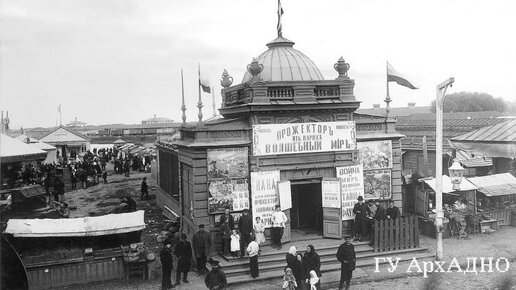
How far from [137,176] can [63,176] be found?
6.77 m

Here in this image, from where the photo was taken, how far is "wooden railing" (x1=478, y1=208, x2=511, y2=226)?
20.5 metres

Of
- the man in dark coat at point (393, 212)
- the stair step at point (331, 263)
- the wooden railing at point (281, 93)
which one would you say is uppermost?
the wooden railing at point (281, 93)

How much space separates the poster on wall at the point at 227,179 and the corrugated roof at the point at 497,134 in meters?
15.1

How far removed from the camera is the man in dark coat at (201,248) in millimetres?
15055

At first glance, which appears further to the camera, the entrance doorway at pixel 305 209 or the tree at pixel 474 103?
the tree at pixel 474 103

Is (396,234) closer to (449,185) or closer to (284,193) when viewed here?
(284,193)

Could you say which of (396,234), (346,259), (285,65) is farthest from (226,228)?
(285,65)

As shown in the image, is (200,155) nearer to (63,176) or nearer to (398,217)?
(398,217)

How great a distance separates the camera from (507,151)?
2328 centimetres

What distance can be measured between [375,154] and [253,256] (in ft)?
23.0

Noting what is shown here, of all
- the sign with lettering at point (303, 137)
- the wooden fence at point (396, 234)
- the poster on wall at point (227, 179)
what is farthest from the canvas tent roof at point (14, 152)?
the wooden fence at point (396, 234)

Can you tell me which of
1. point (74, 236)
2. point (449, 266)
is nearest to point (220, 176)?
point (74, 236)

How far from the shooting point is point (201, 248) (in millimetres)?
15094

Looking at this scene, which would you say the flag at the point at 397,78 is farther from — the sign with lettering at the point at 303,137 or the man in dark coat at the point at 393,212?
the man in dark coat at the point at 393,212
